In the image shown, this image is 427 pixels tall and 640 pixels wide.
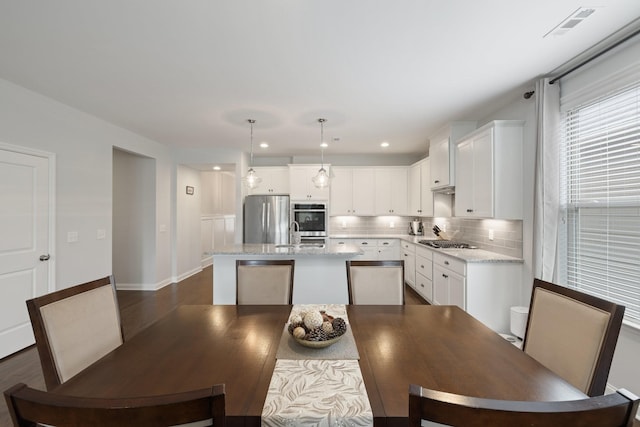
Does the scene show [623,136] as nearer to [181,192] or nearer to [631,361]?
[631,361]

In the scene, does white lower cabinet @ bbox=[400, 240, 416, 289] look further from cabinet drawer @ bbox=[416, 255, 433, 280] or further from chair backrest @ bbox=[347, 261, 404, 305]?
chair backrest @ bbox=[347, 261, 404, 305]

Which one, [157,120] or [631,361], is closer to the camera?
[631,361]

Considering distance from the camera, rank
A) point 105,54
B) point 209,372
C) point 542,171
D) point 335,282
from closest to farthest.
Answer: point 209,372, point 105,54, point 542,171, point 335,282

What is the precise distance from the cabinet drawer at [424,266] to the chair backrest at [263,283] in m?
2.63

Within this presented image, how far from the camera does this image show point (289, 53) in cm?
223

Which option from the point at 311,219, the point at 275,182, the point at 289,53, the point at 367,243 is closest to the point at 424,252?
the point at 367,243

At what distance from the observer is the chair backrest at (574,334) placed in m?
1.08

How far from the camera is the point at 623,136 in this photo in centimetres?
210

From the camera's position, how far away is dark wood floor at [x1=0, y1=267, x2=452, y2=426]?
7.88ft

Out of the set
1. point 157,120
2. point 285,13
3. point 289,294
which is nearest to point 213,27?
point 285,13

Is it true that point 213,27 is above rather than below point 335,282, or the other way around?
above

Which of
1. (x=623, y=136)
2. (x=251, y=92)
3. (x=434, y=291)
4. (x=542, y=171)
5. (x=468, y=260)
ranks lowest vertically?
(x=434, y=291)

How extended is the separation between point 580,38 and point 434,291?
9.74ft

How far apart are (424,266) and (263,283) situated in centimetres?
295
